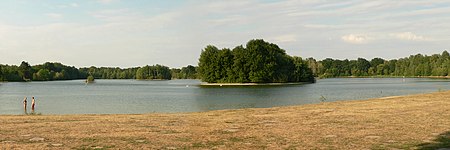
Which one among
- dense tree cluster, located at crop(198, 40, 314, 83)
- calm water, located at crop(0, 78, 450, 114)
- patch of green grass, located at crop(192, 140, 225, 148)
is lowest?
calm water, located at crop(0, 78, 450, 114)

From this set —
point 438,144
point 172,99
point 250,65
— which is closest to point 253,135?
point 438,144

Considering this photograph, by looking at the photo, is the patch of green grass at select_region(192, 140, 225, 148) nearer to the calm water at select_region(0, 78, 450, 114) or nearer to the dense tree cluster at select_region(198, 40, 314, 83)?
the calm water at select_region(0, 78, 450, 114)

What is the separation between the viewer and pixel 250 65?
411 feet

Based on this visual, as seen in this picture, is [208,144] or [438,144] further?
[208,144]

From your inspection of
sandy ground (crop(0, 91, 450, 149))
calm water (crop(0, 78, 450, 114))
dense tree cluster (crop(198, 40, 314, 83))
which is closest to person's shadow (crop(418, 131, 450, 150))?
sandy ground (crop(0, 91, 450, 149))

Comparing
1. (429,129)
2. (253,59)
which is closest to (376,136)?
(429,129)

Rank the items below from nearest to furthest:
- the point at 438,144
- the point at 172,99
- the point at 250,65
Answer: the point at 438,144 < the point at 172,99 < the point at 250,65

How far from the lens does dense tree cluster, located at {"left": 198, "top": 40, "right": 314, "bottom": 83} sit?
124625 millimetres

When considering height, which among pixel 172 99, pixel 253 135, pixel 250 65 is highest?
pixel 250 65

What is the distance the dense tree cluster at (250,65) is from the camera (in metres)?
125

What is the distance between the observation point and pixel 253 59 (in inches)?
4926

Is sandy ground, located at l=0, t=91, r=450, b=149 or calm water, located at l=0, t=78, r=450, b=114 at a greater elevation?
sandy ground, located at l=0, t=91, r=450, b=149

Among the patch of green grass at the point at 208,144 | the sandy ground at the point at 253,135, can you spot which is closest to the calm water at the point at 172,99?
the sandy ground at the point at 253,135

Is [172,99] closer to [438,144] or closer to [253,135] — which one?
[253,135]
